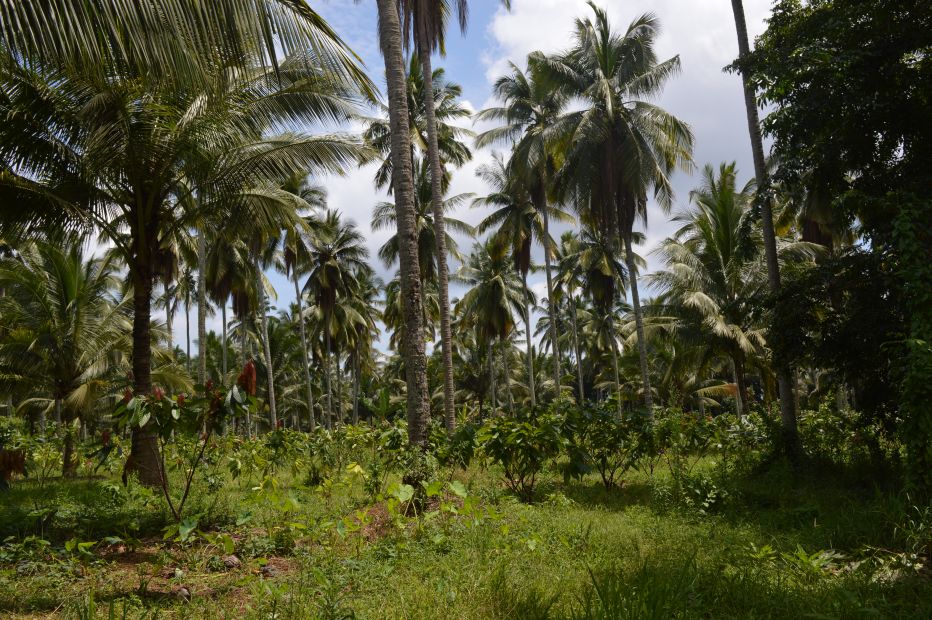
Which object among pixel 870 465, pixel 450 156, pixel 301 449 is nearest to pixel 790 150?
pixel 870 465

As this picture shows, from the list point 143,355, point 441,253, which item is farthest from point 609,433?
point 143,355

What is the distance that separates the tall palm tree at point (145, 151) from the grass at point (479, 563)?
2.46 metres

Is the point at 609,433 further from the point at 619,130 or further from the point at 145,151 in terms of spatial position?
the point at 619,130

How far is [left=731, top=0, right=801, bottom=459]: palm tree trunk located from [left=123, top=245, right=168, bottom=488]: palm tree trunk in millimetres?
9257

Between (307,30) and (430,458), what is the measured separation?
167 inches

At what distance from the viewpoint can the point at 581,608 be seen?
3488 millimetres

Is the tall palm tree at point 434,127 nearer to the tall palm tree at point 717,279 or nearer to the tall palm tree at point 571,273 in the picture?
the tall palm tree at point 717,279

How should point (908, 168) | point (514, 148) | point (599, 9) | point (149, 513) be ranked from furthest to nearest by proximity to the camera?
point (514, 148)
point (599, 9)
point (908, 168)
point (149, 513)

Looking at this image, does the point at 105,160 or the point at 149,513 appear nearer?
the point at 149,513

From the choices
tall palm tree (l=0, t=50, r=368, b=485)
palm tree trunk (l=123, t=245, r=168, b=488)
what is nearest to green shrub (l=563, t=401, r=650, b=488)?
tall palm tree (l=0, t=50, r=368, b=485)

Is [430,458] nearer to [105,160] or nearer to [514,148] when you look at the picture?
[105,160]

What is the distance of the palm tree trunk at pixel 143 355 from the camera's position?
7.28m

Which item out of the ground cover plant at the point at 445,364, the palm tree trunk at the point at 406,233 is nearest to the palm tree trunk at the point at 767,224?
the ground cover plant at the point at 445,364

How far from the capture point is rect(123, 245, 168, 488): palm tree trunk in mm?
7281
